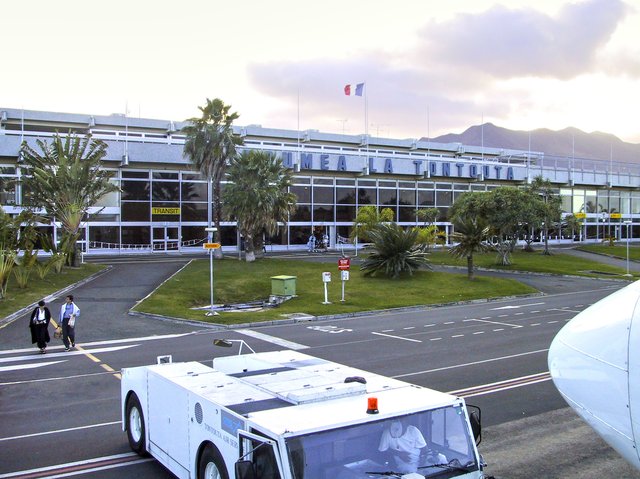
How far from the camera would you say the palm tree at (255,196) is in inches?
1623

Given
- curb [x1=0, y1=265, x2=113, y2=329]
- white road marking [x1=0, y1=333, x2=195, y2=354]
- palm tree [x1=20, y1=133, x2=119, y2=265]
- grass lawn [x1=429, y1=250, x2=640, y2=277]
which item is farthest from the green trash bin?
grass lawn [x1=429, y1=250, x2=640, y2=277]

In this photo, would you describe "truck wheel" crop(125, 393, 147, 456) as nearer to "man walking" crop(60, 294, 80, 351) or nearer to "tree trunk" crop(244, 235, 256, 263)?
"man walking" crop(60, 294, 80, 351)

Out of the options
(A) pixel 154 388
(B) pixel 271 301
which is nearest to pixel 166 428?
(A) pixel 154 388

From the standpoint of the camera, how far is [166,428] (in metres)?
8.04

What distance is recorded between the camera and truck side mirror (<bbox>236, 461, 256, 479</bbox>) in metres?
5.21

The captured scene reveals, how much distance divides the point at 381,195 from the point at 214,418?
184 ft

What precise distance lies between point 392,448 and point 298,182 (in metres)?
52.3

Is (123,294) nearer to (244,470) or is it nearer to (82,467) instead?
(82,467)

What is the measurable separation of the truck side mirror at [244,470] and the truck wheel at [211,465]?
110cm

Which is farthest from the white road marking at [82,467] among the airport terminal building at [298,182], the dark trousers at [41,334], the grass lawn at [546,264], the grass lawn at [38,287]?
the grass lawn at [546,264]

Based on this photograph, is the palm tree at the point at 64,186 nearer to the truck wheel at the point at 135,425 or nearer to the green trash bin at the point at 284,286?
the green trash bin at the point at 284,286

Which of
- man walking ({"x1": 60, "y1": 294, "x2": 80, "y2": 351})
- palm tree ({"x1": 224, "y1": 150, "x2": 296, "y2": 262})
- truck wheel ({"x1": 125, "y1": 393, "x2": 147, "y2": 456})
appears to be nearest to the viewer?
truck wheel ({"x1": 125, "y1": 393, "x2": 147, "y2": 456})

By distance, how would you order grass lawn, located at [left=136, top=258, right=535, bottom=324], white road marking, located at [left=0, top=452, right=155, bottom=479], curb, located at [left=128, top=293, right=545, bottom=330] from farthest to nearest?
grass lawn, located at [left=136, top=258, right=535, bottom=324] → curb, located at [left=128, top=293, right=545, bottom=330] → white road marking, located at [left=0, top=452, right=155, bottom=479]

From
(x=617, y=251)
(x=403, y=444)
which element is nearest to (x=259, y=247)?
(x=617, y=251)
